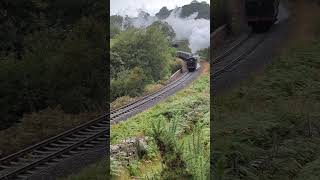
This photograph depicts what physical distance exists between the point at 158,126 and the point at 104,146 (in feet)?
3.13

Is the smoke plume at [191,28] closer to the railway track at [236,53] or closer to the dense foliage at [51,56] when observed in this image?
the railway track at [236,53]

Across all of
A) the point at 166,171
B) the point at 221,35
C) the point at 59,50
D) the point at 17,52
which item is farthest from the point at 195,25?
the point at 17,52

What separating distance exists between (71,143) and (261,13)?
3142 millimetres

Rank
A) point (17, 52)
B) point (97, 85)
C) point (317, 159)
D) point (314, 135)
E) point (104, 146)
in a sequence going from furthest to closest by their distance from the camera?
point (17, 52) < point (97, 85) < point (104, 146) < point (314, 135) < point (317, 159)

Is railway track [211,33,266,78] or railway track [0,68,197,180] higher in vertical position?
railway track [211,33,266,78]

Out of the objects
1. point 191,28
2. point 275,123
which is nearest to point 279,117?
point 275,123

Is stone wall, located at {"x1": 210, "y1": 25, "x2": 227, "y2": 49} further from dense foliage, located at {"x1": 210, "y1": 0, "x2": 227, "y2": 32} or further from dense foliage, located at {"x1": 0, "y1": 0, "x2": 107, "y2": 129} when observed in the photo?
dense foliage, located at {"x1": 0, "y1": 0, "x2": 107, "y2": 129}

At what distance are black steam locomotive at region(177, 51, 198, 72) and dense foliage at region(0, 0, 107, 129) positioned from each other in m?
1.64

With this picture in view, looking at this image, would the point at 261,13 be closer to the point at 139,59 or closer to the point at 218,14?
the point at 218,14

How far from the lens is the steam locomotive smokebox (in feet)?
19.7

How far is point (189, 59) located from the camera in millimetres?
5312

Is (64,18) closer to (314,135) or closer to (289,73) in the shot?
(289,73)

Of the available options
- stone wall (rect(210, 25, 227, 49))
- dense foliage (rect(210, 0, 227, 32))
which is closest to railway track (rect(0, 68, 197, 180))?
stone wall (rect(210, 25, 227, 49))

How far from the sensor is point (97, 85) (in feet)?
21.5
